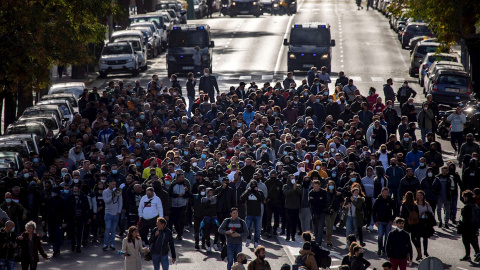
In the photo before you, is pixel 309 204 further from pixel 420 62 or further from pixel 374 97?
pixel 420 62

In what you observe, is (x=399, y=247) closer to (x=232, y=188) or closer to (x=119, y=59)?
(x=232, y=188)

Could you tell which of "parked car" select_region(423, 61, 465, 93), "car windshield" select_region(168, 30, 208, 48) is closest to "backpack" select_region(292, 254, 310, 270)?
"parked car" select_region(423, 61, 465, 93)

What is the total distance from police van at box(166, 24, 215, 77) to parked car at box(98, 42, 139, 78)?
2059mm

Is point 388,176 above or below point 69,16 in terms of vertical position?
below

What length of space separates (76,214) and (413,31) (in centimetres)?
3815

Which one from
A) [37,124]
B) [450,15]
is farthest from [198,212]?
[450,15]

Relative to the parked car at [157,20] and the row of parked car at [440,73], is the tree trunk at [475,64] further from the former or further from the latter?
the parked car at [157,20]

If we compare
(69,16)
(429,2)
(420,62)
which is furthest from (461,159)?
(420,62)

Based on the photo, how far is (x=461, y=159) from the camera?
87.3 ft

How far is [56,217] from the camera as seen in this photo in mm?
20375

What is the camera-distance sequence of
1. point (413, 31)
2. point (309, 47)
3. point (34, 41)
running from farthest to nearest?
point (413, 31) → point (309, 47) → point (34, 41)

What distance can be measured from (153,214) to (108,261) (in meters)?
1.39

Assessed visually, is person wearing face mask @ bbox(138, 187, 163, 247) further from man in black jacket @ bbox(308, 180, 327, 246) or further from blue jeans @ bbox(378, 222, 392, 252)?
blue jeans @ bbox(378, 222, 392, 252)

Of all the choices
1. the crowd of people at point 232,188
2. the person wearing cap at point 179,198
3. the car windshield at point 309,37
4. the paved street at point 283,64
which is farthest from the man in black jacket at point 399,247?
the car windshield at point 309,37
